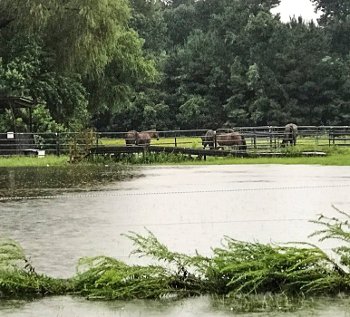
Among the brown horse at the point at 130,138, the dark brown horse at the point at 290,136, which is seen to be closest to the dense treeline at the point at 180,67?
the brown horse at the point at 130,138

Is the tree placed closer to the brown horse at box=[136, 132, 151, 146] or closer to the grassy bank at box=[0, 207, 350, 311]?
the brown horse at box=[136, 132, 151, 146]

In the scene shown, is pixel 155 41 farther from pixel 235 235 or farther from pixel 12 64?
pixel 235 235

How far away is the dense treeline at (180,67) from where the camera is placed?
4294cm

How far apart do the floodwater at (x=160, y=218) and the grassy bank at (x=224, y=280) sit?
201 mm

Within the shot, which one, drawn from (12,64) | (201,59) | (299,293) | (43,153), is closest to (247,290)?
(299,293)

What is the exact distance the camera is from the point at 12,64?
141 feet

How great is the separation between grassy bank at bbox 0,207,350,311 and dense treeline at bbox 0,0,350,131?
33184mm

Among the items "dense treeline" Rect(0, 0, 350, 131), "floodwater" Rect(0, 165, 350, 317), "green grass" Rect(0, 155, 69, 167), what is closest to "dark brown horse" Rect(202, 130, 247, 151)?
"green grass" Rect(0, 155, 69, 167)

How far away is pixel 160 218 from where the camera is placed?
14.6 m

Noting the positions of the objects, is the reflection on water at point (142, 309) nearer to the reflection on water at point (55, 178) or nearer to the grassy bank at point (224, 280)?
the grassy bank at point (224, 280)

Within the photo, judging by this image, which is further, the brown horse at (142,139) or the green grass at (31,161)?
the brown horse at (142,139)

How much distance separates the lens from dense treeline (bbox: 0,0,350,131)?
42.9 m

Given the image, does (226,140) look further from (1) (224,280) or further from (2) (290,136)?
(1) (224,280)

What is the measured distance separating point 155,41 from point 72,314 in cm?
7895
